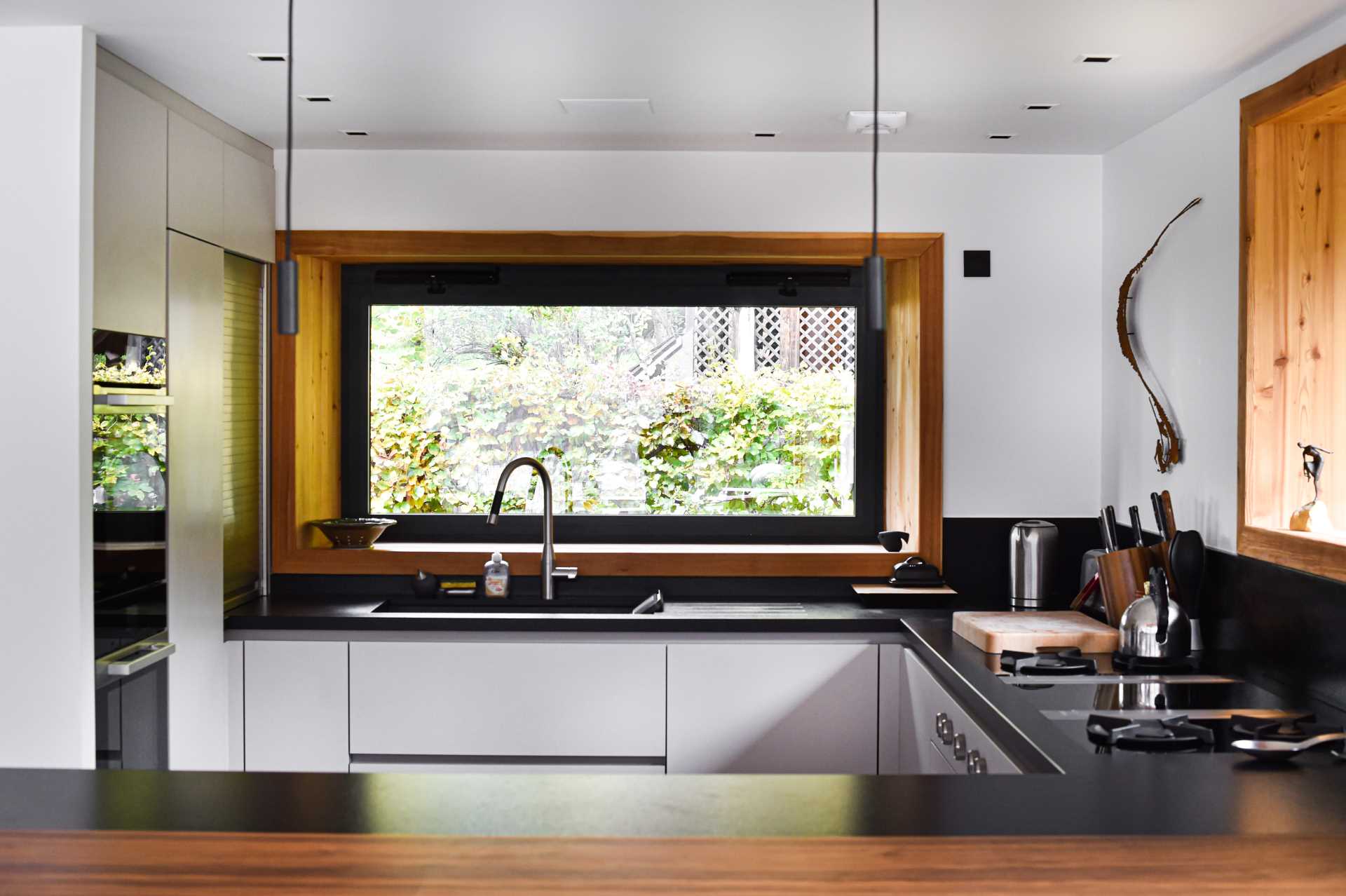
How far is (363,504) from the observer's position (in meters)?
4.18

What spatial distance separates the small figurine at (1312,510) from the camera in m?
2.58

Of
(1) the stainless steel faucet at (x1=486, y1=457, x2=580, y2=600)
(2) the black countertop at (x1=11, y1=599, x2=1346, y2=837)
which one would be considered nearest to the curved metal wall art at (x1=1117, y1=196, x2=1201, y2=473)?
(2) the black countertop at (x1=11, y1=599, x2=1346, y2=837)

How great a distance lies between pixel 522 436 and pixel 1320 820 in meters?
3.03

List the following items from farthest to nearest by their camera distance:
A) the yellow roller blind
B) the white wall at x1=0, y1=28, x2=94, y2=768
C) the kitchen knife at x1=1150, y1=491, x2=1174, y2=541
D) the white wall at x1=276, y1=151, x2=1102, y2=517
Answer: the white wall at x1=276, y1=151, x2=1102, y2=517, the yellow roller blind, the kitchen knife at x1=1150, y1=491, x2=1174, y2=541, the white wall at x1=0, y1=28, x2=94, y2=768

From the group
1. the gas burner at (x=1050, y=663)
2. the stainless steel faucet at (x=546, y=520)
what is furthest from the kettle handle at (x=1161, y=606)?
the stainless steel faucet at (x=546, y=520)

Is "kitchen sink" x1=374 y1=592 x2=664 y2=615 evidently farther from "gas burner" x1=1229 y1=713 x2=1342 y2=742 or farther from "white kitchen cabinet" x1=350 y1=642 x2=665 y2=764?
"gas burner" x1=1229 y1=713 x2=1342 y2=742

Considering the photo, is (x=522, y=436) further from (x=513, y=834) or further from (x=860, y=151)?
(x=513, y=834)

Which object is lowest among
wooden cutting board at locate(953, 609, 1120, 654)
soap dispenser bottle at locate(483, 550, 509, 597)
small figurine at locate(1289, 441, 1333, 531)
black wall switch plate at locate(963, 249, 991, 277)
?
wooden cutting board at locate(953, 609, 1120, 654)

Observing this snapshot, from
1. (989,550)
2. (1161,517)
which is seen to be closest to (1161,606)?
(1161,517)

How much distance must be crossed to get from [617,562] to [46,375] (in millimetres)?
1859

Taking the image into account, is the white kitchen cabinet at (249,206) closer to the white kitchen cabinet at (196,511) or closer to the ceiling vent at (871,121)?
the white kitchen cabinet at (196,511)

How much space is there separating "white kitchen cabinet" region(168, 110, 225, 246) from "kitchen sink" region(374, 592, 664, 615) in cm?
125

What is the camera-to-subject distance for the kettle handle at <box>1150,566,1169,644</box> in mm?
2781

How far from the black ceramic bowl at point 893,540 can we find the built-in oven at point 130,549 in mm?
2217
